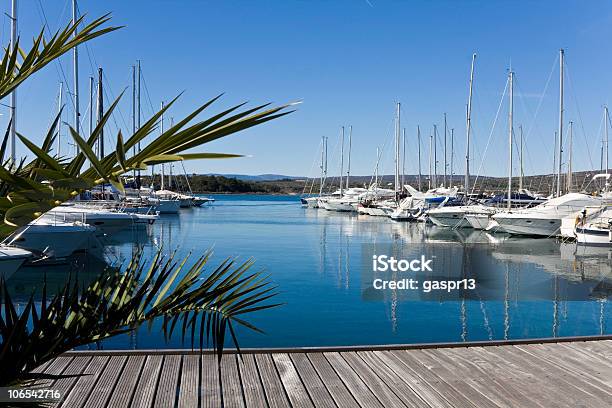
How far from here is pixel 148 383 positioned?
161 inches

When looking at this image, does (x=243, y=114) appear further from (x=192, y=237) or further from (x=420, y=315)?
(x=192, y=237)

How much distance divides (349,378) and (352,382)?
0.27 feet

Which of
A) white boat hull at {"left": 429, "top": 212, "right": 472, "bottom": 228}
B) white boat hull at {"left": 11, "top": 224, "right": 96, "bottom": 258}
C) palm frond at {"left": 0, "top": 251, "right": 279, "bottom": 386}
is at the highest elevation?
palm frond at {"left": 0, "top": 251, "right": 279, "bottom": 386}

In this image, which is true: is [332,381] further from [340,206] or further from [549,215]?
[340,206]

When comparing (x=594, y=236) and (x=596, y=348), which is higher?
(x=596, y=348)

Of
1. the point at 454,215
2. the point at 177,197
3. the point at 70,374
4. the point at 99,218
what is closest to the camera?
the point at 70,374

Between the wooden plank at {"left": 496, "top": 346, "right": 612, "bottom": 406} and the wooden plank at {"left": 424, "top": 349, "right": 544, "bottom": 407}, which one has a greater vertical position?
the wooden plank at {"left": 424, "top": 349, "right": 544, "bottom": 407}

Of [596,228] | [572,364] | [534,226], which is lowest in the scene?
[534,226]

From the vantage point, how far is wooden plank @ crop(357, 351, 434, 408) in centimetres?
384

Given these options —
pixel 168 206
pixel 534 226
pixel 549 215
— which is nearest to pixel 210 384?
pixel 534 226

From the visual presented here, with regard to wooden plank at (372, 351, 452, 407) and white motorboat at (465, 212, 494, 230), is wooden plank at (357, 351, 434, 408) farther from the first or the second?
white motorboat at (465, 212, 494, 230)

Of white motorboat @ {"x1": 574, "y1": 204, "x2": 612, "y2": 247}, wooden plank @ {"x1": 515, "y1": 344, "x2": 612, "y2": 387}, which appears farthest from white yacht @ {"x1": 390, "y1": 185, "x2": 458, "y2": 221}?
wooden plank @ {"x1": 515, "y1": 344, "x2": 612, "y2": 387}

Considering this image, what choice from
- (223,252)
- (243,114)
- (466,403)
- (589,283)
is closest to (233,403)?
(466,403)

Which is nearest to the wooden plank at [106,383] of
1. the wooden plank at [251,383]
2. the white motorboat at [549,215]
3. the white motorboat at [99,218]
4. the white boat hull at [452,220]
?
the wooden plank at [251,383]
